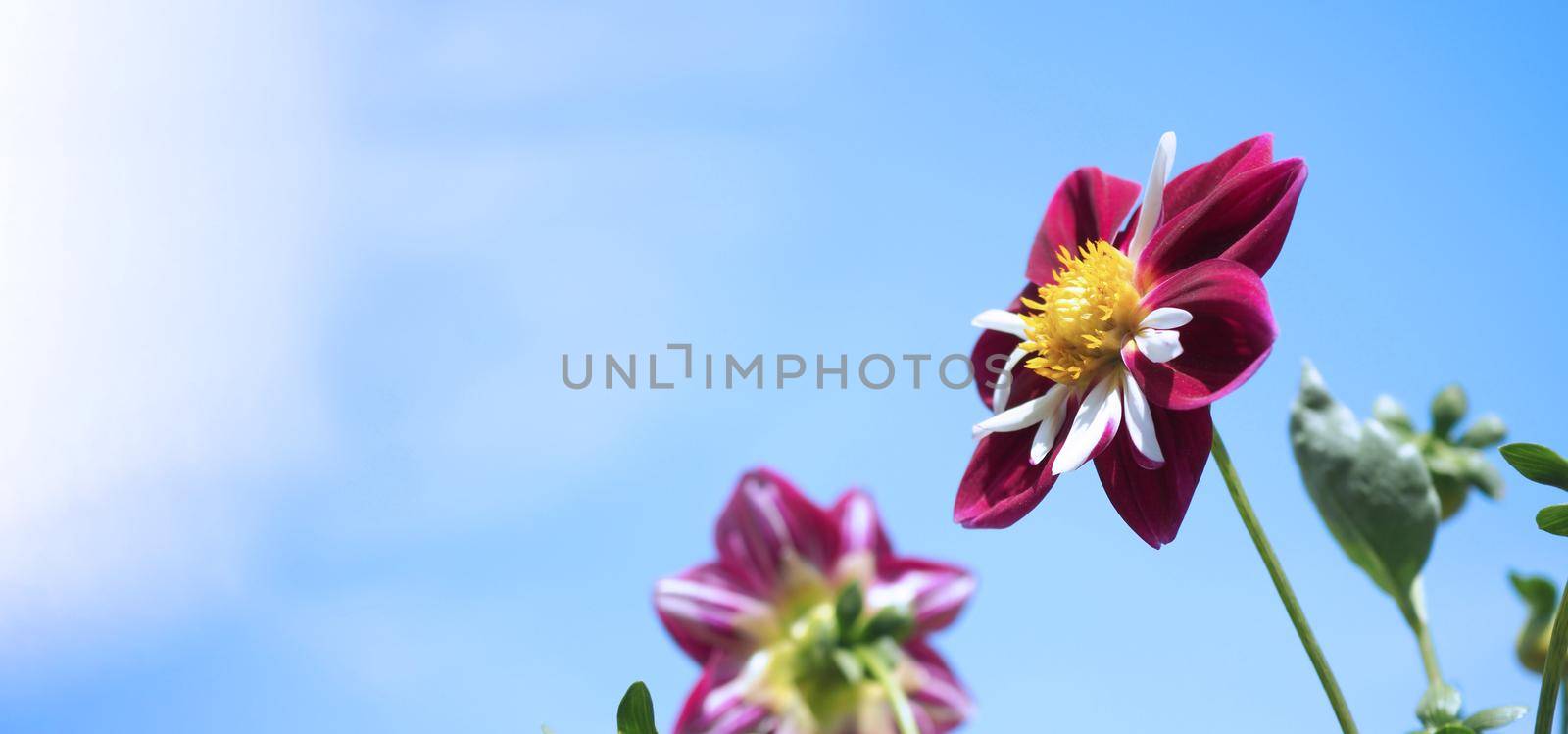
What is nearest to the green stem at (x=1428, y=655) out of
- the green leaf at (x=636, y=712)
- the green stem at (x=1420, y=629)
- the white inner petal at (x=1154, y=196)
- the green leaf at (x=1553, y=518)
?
the green stem at (x=1420, y=629)

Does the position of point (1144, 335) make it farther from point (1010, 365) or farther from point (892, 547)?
point (892, 547)

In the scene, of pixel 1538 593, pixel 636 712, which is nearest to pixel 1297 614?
pixel 636 712

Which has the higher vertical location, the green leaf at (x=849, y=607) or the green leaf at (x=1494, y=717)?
the green leaf at (x=849, y=607)

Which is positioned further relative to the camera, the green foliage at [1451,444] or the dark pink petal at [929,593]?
the green foliage at [1451,444]

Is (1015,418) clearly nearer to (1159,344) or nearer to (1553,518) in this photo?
(1159,344)

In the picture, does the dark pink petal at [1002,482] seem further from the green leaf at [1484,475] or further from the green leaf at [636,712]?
the green leaf at [1484,475]
